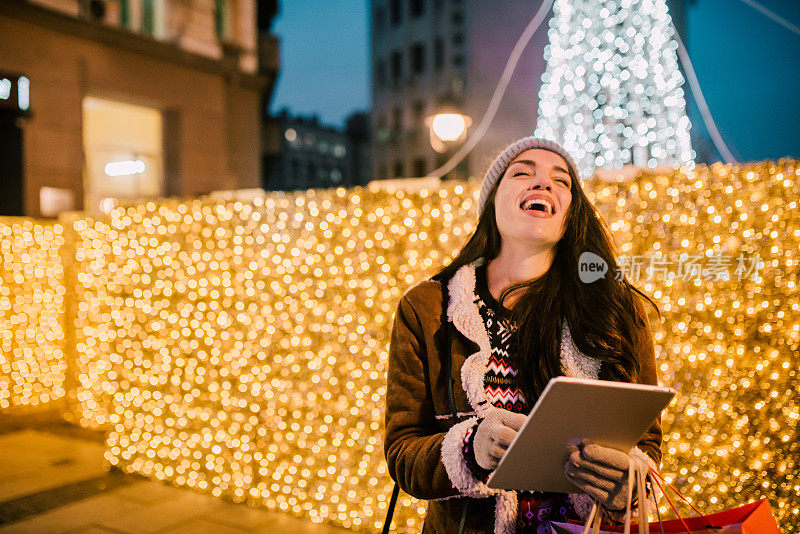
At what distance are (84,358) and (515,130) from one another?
9.25m

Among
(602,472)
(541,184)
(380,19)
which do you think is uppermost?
(380,19)

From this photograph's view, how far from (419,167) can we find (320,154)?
39967 millimetres

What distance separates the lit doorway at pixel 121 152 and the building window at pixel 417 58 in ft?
90.8

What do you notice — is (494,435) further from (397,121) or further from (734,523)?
(397,121)

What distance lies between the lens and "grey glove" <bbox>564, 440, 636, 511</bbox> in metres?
1.21

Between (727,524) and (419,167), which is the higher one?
(419,167)

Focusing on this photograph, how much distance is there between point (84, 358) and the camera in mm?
5422

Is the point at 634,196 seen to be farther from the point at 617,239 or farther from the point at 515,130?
the point at 515,130

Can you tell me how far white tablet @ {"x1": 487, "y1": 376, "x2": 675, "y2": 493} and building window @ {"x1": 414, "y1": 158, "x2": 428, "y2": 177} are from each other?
116 ft

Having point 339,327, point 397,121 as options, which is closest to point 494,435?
point 339,327

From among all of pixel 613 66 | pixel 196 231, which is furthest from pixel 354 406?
pixel 613 66

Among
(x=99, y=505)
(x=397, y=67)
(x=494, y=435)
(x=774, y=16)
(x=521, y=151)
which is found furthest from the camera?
(x=397, y=67)

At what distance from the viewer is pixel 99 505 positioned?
4.24m

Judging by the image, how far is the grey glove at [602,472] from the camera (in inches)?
47.8
